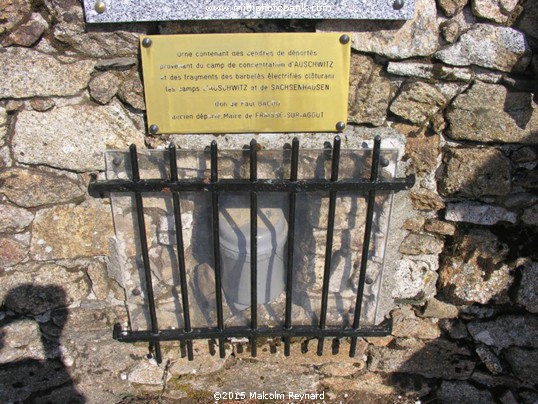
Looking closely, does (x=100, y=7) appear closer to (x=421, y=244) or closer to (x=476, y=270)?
(x=421, y=244)

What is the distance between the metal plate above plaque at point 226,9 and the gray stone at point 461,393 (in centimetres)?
197

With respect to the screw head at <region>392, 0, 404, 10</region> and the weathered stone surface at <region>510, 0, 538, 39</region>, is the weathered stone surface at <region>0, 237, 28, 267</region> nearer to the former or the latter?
the screw head at <region>392, 0, 404, 10</region>

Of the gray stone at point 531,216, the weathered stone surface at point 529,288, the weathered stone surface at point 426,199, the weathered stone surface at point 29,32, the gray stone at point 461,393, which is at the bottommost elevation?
the gray stone at point 461,393

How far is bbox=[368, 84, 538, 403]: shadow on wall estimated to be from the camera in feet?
6.57

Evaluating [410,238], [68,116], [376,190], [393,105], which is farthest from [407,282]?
[68,116]

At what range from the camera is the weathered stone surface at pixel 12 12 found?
171cm

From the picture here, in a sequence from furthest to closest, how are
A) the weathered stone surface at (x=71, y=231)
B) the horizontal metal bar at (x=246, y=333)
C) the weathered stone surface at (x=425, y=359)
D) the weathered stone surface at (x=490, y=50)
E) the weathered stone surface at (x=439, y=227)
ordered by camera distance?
the weathered stone surface at (x=425, y=359)
the horizontal metal bar at (x=246, y=333)
the weathered stone surface at (x=439, y=227)
the weathered stone surface at (x=71, y=231)
the weathered stone surface at (x=490, y=50)

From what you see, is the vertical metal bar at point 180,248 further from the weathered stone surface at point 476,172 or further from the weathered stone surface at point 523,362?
the weathered stone surface at point 523,362

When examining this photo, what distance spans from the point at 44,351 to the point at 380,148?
1939 mm

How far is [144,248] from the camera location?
6.73ft

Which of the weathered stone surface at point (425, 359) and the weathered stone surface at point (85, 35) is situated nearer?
the weathered stone surface at point (85, 35)

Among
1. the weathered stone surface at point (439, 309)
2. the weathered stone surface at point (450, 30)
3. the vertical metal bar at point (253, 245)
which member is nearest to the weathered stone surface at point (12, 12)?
the vertical metal bar at point (253, 245)

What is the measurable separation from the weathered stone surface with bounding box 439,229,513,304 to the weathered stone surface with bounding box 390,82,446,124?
2.06ft

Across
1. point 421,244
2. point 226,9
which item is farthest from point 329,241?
point 226,9
